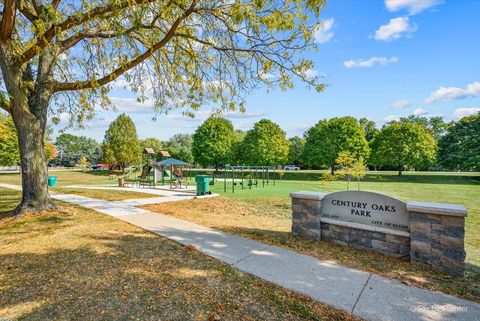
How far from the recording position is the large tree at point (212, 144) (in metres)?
42.1

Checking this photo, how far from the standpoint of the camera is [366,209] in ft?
16.6

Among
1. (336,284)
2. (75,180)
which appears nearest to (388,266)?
(336,284)

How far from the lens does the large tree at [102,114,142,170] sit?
4166 centimetres

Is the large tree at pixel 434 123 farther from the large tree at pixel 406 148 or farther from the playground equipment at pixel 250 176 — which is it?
the playground equipment at pixel 250 176

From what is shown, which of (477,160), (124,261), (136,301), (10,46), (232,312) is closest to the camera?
(232,312)

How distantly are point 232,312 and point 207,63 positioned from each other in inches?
319

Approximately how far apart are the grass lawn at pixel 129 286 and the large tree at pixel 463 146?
3835 centimetres

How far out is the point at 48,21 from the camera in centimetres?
607

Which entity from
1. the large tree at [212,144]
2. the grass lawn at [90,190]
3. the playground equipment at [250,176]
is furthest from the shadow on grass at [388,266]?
the large tree at [212,144]

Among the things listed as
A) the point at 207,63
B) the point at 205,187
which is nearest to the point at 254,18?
the point at 207,63

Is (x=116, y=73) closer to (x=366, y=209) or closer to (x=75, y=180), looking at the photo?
(x=366, y=209)

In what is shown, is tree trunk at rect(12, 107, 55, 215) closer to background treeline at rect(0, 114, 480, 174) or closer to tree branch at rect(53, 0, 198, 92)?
tree branch at rect(53, 0, 198, 92)

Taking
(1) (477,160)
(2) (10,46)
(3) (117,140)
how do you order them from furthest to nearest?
(3) (117,140), (1) (477,160), (2) (10,46)

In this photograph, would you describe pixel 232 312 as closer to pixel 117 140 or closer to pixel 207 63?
pixel 207 63
